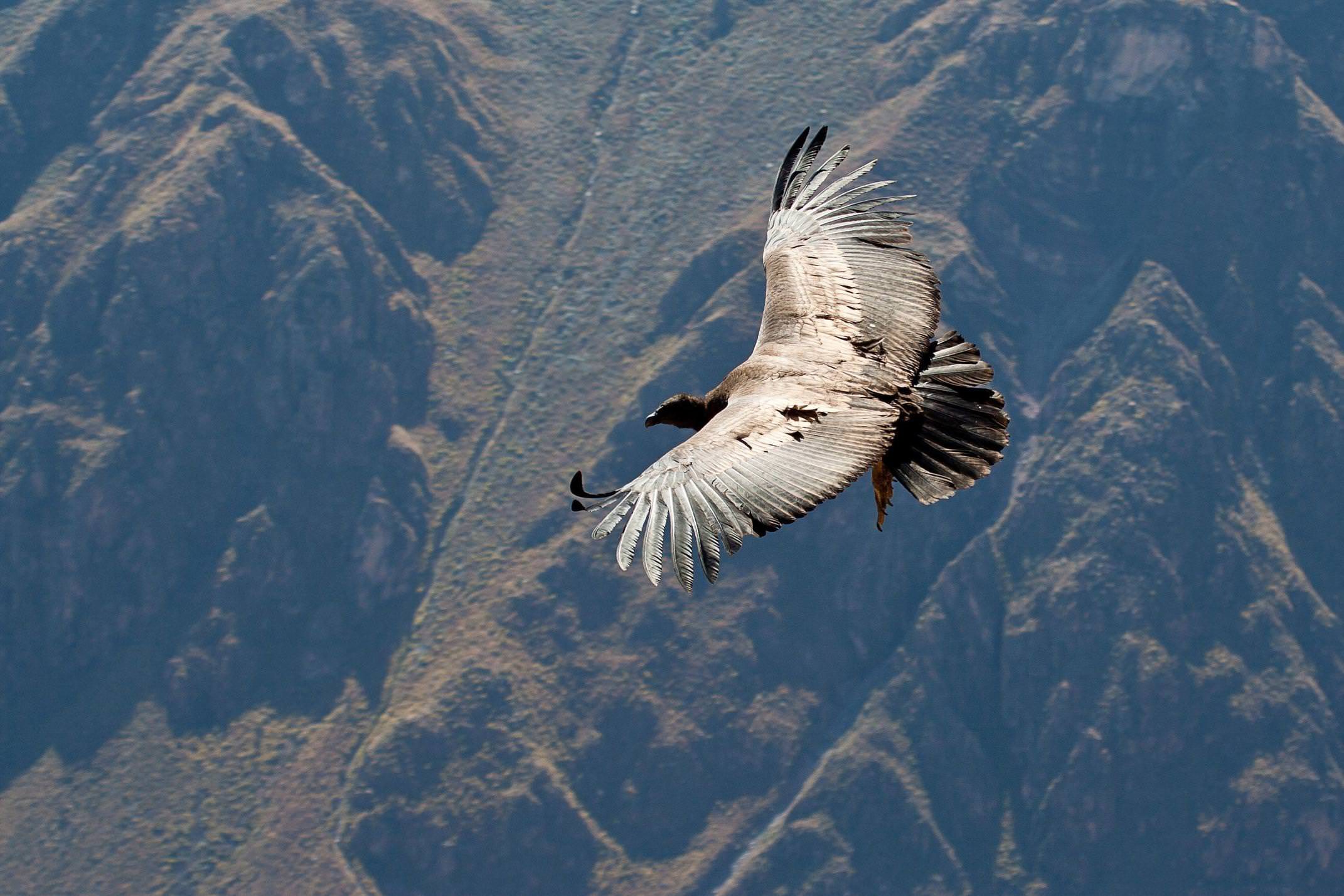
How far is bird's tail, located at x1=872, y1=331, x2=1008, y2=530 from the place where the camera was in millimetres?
31031

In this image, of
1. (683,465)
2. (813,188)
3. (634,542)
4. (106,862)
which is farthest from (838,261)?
(106,862)

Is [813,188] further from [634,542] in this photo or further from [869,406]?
[634,542]

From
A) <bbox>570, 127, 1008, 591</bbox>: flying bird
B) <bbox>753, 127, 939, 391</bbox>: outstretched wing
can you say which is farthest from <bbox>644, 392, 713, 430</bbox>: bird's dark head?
<bbox>753, 127, 939, 391</bbox>: outstretched wing

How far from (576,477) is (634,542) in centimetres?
122

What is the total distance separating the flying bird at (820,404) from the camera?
27.8 meters

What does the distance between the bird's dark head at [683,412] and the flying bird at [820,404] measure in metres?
0.04

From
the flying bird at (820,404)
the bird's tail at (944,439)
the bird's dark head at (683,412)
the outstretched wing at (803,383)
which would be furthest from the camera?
the bird's dark head at (683,412)

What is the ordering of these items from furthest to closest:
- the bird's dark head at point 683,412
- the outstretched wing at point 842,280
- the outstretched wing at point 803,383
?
1. the bird's dark head at point 683,412
2. the outstretched wing at point 842,280
3. the outstretched wing at point 803,383

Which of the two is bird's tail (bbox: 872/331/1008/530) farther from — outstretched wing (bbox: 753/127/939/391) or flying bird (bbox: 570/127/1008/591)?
outstretched wing (bbox: 753/127/939/391)

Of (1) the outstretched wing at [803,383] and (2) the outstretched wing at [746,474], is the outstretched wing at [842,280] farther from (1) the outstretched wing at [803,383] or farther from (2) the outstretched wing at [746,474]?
(2) the outstretched wing at [746,474]

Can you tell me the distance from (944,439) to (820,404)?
219 cm

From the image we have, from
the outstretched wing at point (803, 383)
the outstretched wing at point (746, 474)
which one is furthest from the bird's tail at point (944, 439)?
the outstretched wing at point (746, 474)

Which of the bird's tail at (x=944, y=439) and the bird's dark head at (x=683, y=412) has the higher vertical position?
the bird's tail at (x=944, y=439)

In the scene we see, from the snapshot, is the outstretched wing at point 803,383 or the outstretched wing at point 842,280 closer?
the outstretched wing at point 803,383
